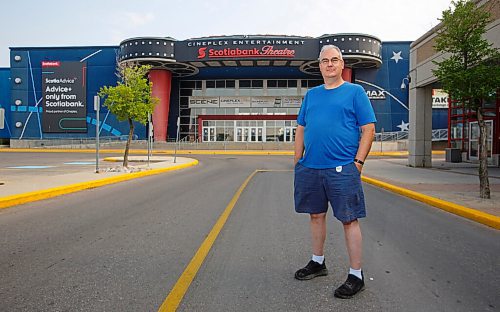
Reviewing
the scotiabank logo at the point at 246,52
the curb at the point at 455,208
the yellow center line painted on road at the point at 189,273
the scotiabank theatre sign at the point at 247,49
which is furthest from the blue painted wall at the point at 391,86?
the yellow center line painted on road at the point at 189,273

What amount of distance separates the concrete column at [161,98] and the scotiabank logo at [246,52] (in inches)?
242

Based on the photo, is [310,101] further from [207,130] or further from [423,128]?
[207,130]

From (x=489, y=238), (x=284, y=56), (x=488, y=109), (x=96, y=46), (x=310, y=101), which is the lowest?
(x=489, y=238)

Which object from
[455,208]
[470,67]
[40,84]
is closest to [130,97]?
[470,67]

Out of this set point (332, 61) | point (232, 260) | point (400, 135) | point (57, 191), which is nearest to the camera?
point (332, 61)

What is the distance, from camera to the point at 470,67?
8977 millimetres

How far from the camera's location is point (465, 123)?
77.9 ft

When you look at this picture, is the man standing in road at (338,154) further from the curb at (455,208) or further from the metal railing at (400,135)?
the metal railing at (400,135)

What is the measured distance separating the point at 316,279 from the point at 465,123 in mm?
24326

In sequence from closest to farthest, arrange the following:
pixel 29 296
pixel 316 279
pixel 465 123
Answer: pixel 29 296 < pixel 316 279 < pixel 465 123

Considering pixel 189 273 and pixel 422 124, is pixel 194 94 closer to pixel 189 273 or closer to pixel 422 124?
pixel 422 124

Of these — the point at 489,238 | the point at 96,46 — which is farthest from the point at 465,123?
the point at 96,46

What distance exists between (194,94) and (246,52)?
38.8 feet

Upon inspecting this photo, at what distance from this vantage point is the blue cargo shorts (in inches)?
124
